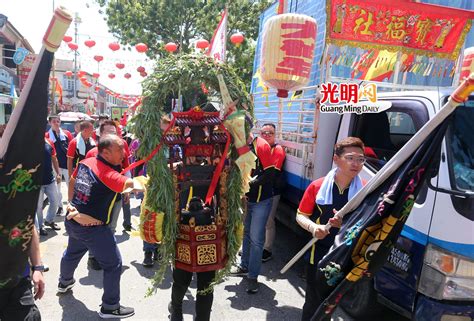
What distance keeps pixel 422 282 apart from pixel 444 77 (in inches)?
148

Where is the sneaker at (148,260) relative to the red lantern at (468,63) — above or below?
below

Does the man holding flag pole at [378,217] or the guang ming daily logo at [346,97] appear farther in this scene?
the guang ming daily logo at [346,97]

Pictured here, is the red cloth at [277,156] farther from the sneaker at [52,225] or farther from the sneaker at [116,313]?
the sneaker at [52,225]

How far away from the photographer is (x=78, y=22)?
27156 mm

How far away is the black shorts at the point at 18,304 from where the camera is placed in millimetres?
1777

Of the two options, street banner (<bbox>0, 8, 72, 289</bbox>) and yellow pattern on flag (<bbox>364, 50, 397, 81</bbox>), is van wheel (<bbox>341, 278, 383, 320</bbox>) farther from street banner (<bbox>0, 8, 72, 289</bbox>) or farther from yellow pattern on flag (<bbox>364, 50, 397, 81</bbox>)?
yellow pattern on flag (<bbox>364, 50, 397, 81</bbox>)

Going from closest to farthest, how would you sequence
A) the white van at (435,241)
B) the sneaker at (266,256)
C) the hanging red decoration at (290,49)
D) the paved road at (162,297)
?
the white van at (435,241) < the paved road at (162,297) < the hanging red decoration at (290,49) < the sneaker at (266,256)

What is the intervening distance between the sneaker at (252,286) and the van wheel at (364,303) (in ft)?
3.14

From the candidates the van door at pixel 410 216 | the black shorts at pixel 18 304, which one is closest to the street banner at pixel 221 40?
the van door at pixel 410 216

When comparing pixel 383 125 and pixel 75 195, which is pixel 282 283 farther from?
pixel 75 195

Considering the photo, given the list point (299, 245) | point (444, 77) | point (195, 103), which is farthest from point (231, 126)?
point (444, 77)

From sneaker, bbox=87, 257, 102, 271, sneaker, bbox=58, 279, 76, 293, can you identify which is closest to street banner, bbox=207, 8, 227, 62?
sneaker, bbox=87, 257, 102, 271

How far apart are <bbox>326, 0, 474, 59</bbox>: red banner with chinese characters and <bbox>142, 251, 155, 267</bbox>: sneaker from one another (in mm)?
3385

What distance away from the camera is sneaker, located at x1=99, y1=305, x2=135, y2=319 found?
3.19 meters
